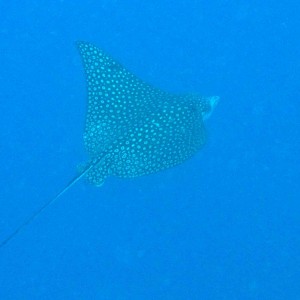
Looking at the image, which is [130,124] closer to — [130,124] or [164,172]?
[130,124]

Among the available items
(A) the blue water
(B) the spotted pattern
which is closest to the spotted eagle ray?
(B) the spotted pattern

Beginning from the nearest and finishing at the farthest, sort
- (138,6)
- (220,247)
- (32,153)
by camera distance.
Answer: (220,247) < (32,153) < (138,6)

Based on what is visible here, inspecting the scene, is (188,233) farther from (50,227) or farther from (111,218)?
(50,227)

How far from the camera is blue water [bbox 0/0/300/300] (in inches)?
257

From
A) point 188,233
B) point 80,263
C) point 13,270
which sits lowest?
point 13,270

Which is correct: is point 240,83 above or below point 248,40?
below

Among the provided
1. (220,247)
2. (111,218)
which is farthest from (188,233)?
(111,218)

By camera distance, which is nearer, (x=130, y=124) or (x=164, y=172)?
(x=130, y=124)

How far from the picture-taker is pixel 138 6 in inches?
315

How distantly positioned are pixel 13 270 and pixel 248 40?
5.88m

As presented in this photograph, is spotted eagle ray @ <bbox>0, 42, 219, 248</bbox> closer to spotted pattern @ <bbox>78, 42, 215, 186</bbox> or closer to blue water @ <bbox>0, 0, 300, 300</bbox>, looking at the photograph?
spotted pattern @ <bbox>78, 42, 215, 186</bbox>

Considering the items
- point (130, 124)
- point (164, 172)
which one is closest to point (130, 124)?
point (130, 124)

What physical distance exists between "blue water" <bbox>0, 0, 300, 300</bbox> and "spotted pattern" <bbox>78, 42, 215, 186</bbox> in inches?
50.9

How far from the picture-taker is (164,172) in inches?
275
